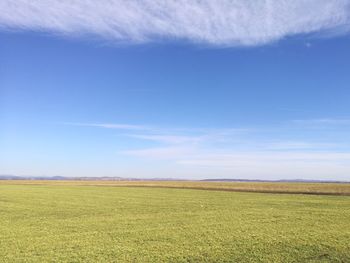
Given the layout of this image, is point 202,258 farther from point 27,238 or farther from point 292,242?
point 27,238

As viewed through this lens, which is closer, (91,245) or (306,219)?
(91,245)

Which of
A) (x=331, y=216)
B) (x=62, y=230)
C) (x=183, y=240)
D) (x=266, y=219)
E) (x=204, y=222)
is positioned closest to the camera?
(x=183, y=240)

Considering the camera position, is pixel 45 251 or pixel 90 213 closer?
pixel 45 251

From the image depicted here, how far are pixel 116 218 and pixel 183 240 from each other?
364 inches

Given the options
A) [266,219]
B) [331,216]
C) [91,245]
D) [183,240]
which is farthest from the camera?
[331,216]

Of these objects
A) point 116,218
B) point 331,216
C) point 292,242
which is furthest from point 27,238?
point 331,216

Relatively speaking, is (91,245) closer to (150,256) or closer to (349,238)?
(150,256)

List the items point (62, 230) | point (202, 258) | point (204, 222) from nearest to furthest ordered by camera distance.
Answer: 1. point (202, 258)
2. point (62, 230)
3. point (204, 222)

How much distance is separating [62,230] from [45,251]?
528 centimetres

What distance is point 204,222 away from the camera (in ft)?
80.3

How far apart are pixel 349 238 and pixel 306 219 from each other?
742 centimetres

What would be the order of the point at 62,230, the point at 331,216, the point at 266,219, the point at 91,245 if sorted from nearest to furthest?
the point at 91,245
the point at 62,230
the point at 266,219
the point at 331,216

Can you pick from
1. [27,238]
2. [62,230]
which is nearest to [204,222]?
[62,230]

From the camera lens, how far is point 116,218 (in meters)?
26.5
